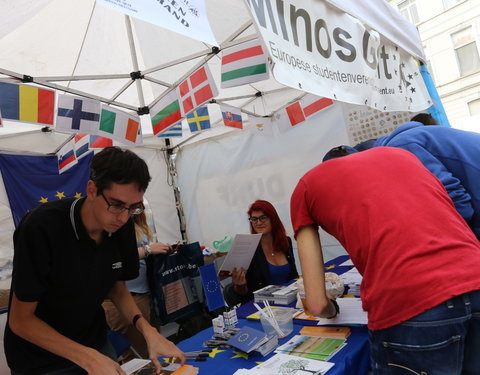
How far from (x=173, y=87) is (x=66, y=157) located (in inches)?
83.9

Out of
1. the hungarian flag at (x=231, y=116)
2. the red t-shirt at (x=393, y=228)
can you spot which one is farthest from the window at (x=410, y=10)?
the red t-shirt at (x=393, y=228)

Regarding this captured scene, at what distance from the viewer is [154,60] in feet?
13.3

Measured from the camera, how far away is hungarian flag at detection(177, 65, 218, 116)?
3.02 metres

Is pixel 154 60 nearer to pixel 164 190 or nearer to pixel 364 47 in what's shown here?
pixel 164 190

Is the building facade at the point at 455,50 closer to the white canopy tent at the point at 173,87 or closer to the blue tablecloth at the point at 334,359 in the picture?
the white canopy tent at the point at 173,87

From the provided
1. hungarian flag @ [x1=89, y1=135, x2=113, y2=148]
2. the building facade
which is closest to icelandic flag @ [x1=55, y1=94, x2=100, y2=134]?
hungarian flag @ [x1=89, y1=135, x2=113, y2=148]

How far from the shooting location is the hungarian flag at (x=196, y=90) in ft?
9.92

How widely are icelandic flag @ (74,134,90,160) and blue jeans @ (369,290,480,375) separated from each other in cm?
413

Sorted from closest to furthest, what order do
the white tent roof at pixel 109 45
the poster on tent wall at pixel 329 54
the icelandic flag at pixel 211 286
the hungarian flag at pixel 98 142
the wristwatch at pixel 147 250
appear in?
the poster on tent wall at pixel 329 54 < the icelandic flag at pixel 211 286 < the wristwatch at pixel 147 250 < the white tent roof at pixel 109 45 < the hungarian flag at pixel 98 142

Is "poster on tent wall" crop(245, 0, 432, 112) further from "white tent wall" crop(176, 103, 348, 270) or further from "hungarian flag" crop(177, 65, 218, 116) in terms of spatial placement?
"white tent wall" crop(176, 103, 348, 270)

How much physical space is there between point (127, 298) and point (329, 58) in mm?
1530

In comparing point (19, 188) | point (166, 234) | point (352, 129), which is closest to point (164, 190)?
point (166, 234)

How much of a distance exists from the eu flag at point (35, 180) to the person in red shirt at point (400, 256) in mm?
4330

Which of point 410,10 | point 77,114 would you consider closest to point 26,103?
point 77,114
